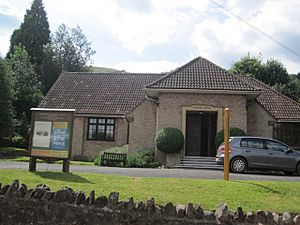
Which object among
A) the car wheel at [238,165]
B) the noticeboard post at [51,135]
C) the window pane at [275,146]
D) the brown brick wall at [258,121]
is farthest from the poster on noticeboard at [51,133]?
Answer: the brown brick wall at [258,121]

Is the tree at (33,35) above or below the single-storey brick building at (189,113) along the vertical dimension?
above

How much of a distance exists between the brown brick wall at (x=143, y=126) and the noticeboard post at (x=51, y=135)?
40.4ft

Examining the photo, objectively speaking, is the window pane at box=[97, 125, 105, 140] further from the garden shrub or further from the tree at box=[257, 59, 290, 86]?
the tree at box=[257, 59, 290, 86]

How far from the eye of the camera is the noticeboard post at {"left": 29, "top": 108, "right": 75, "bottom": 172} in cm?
1271

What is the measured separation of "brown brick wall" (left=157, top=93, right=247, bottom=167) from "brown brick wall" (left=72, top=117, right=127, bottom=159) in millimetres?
7828

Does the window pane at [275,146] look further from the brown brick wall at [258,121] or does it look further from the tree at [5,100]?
the tree at [5,100]

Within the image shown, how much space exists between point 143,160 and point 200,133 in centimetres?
435

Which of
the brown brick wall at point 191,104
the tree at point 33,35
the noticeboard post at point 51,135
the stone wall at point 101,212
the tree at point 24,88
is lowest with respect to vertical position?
the stone wall at point 101,212

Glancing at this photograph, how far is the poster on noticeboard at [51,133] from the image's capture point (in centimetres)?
1272

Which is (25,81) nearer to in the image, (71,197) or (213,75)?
(213,75)

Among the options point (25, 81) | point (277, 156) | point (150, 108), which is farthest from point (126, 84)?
point (277, 156)

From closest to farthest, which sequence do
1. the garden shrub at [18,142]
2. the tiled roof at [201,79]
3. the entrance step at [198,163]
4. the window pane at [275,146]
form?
the window pane at [275,146]
the entrance step at [198,163]
the tiled roof at [201,79]
the garden shrub at [18,142]

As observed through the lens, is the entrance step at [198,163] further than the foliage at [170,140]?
No

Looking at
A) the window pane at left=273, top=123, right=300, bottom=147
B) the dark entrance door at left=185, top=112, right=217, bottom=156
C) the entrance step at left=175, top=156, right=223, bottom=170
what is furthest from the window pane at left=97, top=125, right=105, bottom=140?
the window pane at left=273, top=123, right=300, bottom=147
